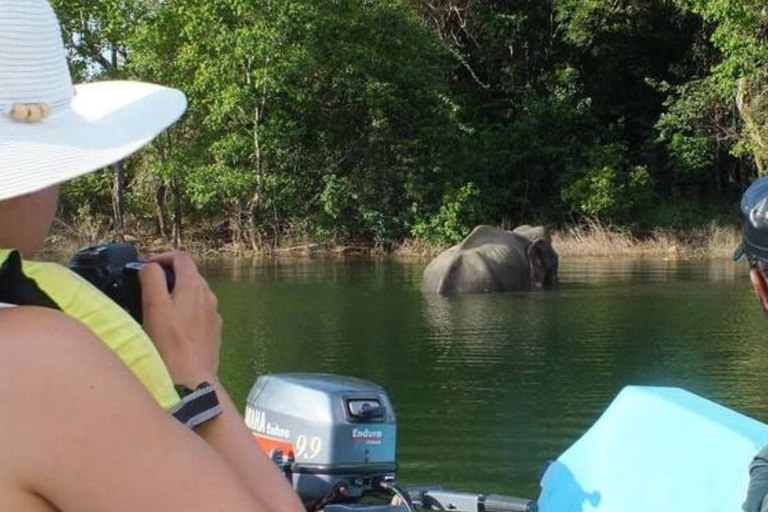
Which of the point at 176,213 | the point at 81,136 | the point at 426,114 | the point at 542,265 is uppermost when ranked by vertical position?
the point at 426,114

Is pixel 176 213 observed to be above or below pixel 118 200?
below

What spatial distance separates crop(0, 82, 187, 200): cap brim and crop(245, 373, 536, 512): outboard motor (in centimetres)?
154

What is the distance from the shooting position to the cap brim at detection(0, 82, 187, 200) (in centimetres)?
94

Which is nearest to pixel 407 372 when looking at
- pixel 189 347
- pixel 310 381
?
pixel 310 381

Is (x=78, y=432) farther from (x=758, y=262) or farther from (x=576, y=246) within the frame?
(x=576, y=246)

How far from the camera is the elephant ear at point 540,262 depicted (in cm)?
1755

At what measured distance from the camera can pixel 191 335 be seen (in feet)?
3.94

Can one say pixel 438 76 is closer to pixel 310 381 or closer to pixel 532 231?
pixel 532 231

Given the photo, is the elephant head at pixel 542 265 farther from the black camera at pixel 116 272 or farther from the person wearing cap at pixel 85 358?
the person wearing cap at pixel 85 358

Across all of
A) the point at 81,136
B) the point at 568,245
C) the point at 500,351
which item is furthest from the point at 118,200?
the point at 81,136

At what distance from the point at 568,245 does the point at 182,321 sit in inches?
932

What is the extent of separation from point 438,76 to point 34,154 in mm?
24970

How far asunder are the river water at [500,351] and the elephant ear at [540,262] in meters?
0.35

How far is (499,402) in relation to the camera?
27.5ft
